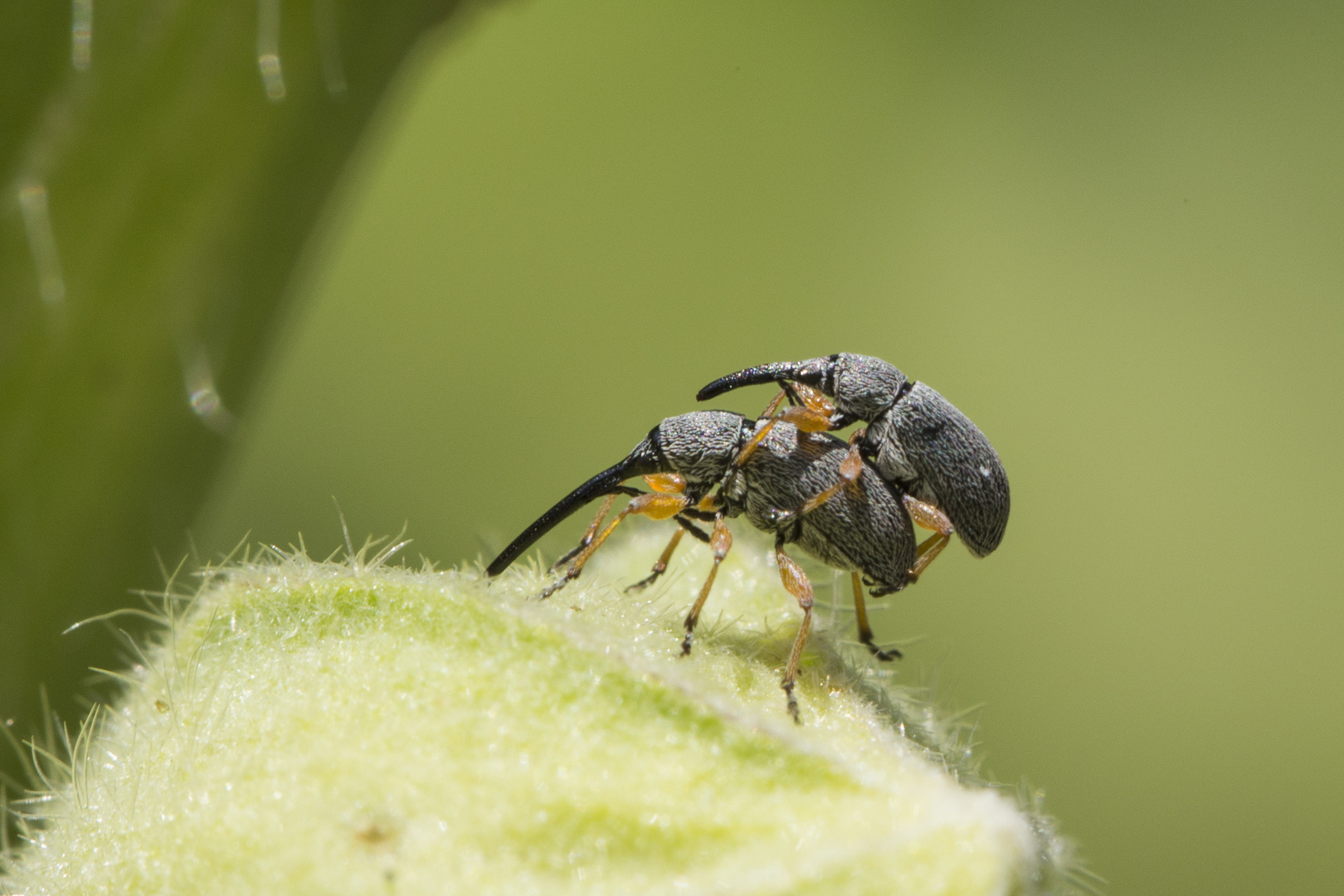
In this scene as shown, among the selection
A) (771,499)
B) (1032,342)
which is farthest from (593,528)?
(1032,342)

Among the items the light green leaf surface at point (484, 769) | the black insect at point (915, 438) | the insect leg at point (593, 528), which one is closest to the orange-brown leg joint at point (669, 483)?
the insect leg at point (593, 528)

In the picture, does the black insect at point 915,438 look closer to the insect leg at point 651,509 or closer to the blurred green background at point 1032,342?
the insect leg at point 651,509

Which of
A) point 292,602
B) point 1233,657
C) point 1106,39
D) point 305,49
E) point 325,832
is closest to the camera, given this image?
point 325,832

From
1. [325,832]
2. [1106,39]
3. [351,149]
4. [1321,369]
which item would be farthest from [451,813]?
[1106,39]

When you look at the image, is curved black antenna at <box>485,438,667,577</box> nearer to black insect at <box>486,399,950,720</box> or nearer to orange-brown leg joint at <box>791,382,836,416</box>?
black insect at <box>486,399,950,720</box>

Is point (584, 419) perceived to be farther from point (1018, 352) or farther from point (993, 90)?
point (993, 90)

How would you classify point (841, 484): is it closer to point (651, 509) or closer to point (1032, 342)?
point (651, 509)

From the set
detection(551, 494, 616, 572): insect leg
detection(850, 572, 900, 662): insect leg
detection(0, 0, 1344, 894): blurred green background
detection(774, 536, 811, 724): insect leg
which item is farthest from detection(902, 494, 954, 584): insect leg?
detection(0, 0, 1344, 894): blurred green background
